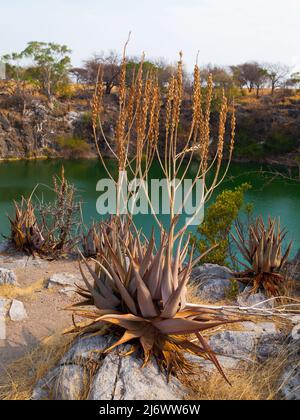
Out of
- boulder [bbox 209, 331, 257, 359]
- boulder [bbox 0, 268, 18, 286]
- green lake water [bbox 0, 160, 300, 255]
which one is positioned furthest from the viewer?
green lake water [bbox 0, 160, 300, 255]

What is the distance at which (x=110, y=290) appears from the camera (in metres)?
3.18

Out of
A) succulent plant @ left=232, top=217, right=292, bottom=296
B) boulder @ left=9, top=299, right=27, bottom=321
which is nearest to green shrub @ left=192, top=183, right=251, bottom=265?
succulent plant @ left=232, top=217, right=292, bottom=296

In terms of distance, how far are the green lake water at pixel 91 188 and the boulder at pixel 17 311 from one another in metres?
5.84

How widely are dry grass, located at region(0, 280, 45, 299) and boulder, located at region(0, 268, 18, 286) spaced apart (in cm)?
8

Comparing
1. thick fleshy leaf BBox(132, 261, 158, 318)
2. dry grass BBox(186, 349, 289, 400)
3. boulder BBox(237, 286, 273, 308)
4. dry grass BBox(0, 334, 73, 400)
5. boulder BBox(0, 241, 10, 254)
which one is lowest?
boulder BBox(237, 286, 273, 308)

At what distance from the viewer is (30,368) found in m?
3.28

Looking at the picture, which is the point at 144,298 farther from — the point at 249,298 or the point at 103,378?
the point at 249,298

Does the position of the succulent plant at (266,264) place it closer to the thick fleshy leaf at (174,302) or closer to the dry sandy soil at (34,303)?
the dry sandy soil at (34,303)

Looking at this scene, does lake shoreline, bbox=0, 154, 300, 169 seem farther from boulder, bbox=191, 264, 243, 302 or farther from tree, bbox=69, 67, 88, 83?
boulder, bbox=191, 264, 243, 302

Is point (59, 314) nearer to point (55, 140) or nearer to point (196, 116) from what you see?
point (196, 116)

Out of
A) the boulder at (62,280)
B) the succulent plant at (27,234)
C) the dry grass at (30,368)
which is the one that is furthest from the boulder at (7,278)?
the dry grass at (30,368)

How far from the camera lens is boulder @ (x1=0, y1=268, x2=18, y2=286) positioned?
5.46 m

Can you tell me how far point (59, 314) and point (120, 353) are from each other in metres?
2.01

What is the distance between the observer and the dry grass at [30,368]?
→ 9.61 ft
